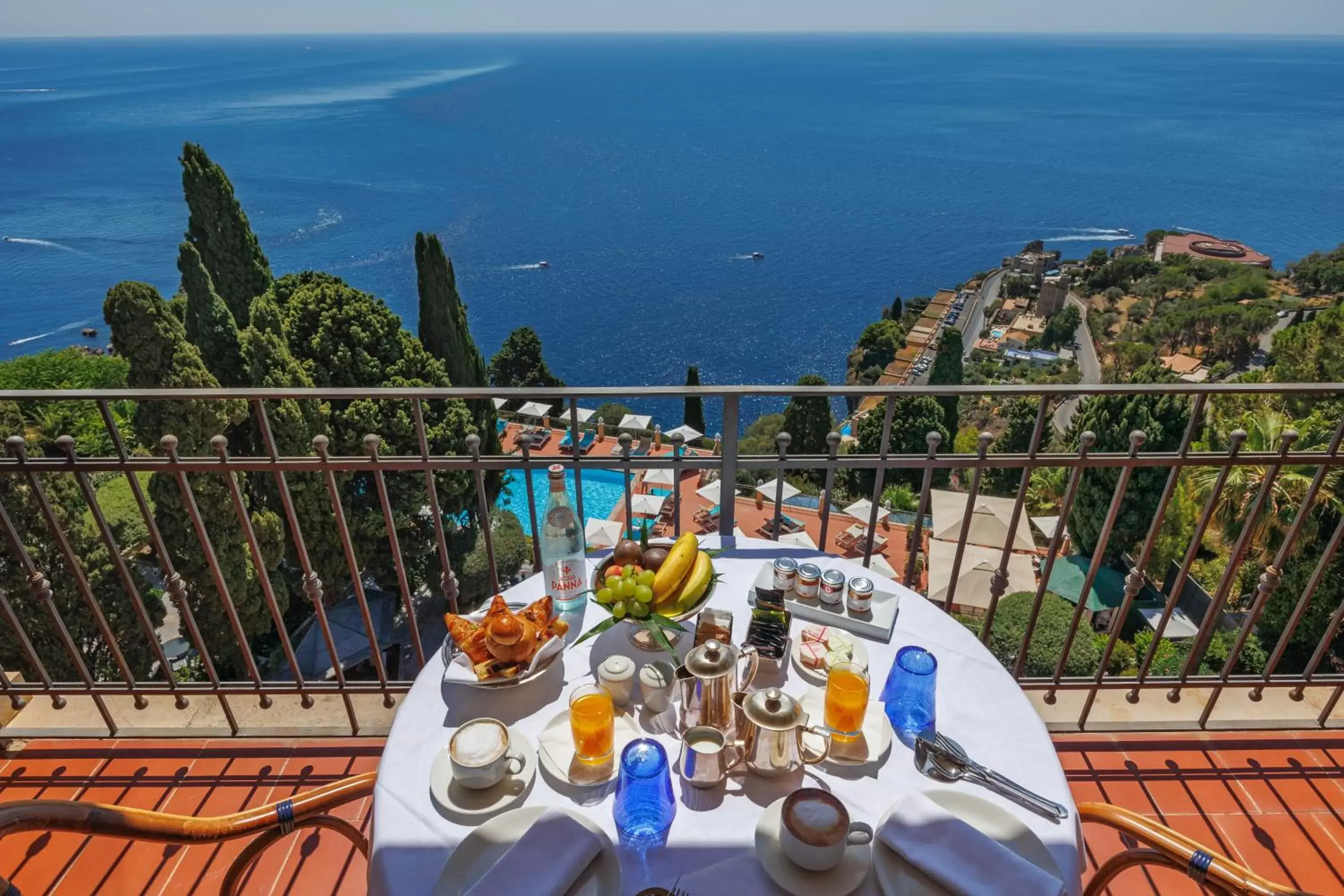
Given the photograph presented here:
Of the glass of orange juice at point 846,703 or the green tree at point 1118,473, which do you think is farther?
the green tree at point 1118,473

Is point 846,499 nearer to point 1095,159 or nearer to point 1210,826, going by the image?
point 1210,826

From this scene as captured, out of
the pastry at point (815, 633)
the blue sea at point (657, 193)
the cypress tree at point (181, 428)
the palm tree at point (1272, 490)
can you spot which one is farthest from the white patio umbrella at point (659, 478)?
the pastry at point (815, 633)

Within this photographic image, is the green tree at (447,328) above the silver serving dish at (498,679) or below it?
below

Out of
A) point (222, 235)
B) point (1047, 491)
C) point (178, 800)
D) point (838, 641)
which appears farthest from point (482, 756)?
point (1047, 491)

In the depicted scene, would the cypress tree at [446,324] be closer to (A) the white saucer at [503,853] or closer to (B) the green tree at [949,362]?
(A) the white saucer at [503,853]

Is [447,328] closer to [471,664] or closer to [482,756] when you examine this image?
[471,664]

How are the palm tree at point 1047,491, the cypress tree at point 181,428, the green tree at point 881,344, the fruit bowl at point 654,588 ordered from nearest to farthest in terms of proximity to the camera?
the fruit bowl at point 654,588
the cypress tree at point 181,428
the palm tree at point 1047,491
the green tree at point 881,344

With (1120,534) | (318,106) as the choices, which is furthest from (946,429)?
(318,106)
